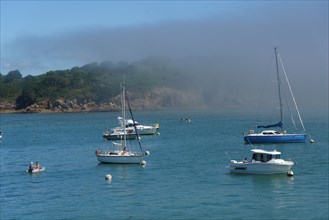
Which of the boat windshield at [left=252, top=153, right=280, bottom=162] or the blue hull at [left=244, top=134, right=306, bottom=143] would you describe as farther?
the blue hull at [left=244, top=134, right=306, bottom=143]

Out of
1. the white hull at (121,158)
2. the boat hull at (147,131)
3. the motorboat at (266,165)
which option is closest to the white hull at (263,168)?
the motorboat at (266,165)

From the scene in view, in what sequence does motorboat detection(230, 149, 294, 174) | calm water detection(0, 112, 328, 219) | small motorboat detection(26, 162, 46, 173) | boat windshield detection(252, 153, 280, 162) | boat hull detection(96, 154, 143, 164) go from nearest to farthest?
calm water detection(0, 112, 328, 219), motorboat detection(230, 149, 294, 174), boat windshield detection(252, 153, 280, 162), small motorboat detection(26, 162, 46, 173), boat hull detection(96, 154, 143, 164)

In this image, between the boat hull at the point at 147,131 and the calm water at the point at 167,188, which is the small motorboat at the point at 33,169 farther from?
the boat hull at the point at 147,131

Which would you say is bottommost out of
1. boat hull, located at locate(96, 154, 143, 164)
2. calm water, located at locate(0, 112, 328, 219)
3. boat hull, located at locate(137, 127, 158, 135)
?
calm water, located at locate(0, 112, 328, 219)

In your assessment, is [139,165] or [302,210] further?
[139,165]

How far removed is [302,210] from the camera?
39.3m

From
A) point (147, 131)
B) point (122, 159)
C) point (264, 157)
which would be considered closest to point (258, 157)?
point (264, 157)

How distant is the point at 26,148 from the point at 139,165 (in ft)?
115

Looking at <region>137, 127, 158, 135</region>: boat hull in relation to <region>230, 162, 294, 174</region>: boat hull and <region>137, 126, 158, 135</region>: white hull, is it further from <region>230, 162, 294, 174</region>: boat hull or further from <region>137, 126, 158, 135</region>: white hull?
<region>230, 162, 294, 174</region>: boat hull

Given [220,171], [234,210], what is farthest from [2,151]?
[234,210]

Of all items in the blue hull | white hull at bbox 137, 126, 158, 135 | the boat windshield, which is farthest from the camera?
white hull at bbox 137, 126, 158, 135

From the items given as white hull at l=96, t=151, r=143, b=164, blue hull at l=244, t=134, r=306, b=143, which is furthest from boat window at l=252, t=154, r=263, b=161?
blue hull at l=244, t=134, r=306, b=143

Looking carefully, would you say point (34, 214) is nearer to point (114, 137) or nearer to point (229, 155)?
point (229, 155)

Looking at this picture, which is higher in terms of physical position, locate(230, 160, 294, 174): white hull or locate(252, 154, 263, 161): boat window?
locate(252, 154, 263, 161): boat window
